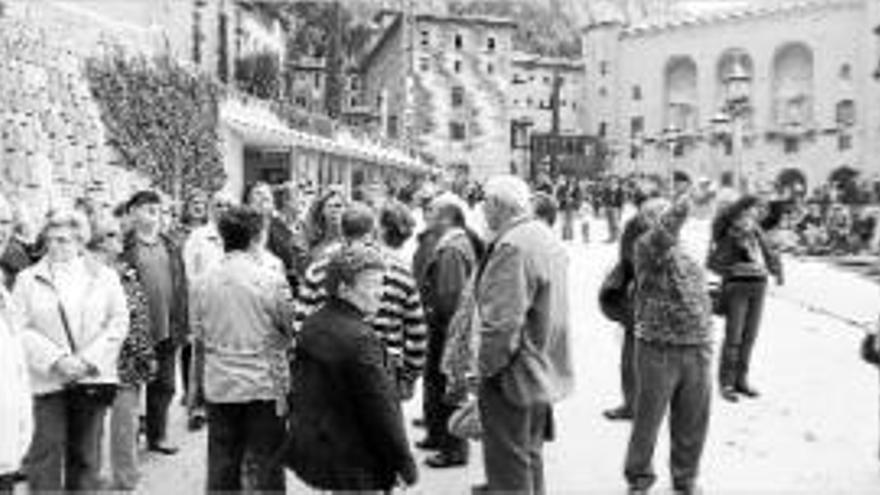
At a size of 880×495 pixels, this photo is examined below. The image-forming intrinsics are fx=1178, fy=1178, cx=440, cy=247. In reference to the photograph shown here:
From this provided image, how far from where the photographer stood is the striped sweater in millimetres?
6152

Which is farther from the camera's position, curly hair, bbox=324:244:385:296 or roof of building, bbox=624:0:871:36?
roof of building, bbox=624:0:871:36

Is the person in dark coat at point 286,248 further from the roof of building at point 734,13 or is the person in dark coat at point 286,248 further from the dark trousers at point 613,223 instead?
the roof of building at point 734,13

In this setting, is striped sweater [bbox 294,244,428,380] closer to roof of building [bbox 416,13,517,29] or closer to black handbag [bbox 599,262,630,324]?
black handbag [bbox 599,262,630,324]

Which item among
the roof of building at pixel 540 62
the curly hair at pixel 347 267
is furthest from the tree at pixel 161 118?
the roof of building at pixel 540 62

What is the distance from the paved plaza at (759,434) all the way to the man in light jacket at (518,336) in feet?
4.59

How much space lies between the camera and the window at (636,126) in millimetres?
80438

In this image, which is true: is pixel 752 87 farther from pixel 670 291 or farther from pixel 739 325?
pixel 670 291

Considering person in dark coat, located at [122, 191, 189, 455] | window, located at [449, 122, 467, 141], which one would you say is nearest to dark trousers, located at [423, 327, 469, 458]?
person in dark coat, located at [122, 191, 189, 455]

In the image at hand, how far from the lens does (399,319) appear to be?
623 cm

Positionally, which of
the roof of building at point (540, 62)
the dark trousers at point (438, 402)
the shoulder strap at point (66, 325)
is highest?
the roof of building at point (540, 62)

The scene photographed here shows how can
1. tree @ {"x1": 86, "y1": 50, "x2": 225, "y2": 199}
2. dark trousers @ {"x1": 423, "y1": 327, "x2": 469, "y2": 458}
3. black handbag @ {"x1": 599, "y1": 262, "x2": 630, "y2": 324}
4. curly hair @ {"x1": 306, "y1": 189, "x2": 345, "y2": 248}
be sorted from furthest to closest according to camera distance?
tree @ {"x1": 86, "y1": 50, "x2": 225, "y2": 199} → curly hair @ {"x1": 306, "y1": 189, "x2": 345, "y2": 248} → black handbag @ {"x1": 599, "y1": 262, "x2": 630, "y2": 324} → dark trousers @ {"x1": 423, "y1": 327, "x2": 469, "y2": 458}

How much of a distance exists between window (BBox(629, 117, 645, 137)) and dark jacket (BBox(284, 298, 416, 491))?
77.2m

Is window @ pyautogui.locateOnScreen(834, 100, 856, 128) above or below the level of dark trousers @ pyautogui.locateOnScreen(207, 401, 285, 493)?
above

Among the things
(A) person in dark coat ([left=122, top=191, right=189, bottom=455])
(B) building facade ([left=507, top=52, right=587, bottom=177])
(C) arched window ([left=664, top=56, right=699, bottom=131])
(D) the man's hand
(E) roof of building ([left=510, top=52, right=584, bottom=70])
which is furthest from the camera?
(E) roof of building ([left=510, top=52, right=584, bottom=70])
